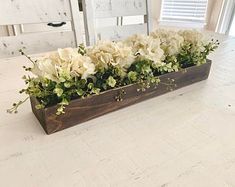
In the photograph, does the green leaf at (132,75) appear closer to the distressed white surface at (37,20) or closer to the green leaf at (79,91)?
the green leaf at (79,91)

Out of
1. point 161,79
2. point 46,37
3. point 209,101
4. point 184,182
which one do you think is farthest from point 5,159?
point 46,37

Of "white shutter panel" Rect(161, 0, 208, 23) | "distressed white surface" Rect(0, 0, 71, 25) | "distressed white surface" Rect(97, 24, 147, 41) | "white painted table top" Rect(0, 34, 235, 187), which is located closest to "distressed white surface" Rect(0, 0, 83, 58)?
"distressed white surface" Rect(0, 0, 71, 25)

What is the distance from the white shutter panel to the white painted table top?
205cm

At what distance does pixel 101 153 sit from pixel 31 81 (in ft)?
0.85

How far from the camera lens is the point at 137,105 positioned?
0.72 meters

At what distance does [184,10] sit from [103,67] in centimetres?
237

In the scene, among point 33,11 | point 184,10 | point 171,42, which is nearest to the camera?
point 171,42

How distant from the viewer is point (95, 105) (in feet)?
2.04

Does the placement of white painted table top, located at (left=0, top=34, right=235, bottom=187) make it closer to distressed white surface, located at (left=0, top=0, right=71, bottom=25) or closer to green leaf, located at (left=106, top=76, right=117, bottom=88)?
green leaf, located at (left=106, top=76, right=117, bottom=88)

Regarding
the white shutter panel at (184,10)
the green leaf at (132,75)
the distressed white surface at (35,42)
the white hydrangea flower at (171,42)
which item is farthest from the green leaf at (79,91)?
the white shutter panel at (184,10)

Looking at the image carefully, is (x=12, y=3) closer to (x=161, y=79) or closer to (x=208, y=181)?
(x=161, y=79)

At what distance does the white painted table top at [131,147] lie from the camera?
46 centimetres

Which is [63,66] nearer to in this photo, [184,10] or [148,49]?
[148,49]

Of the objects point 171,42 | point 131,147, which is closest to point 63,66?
point 131,147
